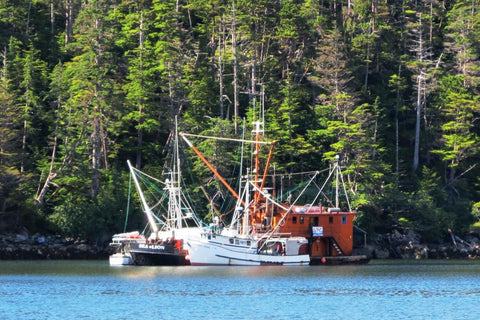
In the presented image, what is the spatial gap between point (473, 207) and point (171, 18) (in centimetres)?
2536

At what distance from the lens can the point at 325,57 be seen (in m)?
80.8

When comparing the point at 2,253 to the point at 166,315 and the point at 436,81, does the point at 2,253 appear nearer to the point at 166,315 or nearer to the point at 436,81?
the point at 166,315

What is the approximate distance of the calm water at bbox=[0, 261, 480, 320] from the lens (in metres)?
43.2

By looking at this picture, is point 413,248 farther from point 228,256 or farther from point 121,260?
point 121,260

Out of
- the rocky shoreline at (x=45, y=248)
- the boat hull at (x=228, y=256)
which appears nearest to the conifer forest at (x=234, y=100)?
the rocky shoreline at (x=45, y=248)

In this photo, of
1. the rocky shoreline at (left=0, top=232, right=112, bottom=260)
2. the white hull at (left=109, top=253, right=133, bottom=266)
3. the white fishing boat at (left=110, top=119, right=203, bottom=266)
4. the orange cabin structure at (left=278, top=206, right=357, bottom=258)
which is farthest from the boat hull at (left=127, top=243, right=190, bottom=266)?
the rocky shoreline at (left=0, top=232, right=112, bottom=260)

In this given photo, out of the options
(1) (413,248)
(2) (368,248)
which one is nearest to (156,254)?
(2) (368,248)

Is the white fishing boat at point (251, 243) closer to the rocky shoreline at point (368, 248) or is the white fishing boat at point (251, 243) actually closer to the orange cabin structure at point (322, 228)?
the orange cabin structure at point (322, 228)

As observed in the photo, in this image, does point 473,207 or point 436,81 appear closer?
point 473,207

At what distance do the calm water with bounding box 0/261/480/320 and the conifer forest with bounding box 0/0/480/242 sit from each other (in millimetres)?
9528

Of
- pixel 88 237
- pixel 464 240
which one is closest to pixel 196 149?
pixel 88 237

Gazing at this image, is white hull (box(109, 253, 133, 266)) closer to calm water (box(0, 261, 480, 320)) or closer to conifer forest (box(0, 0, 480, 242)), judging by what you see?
calm water (box(0, 261, 480, 320))

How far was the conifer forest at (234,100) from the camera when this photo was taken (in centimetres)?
7362

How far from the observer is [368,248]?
7312 centimetres
